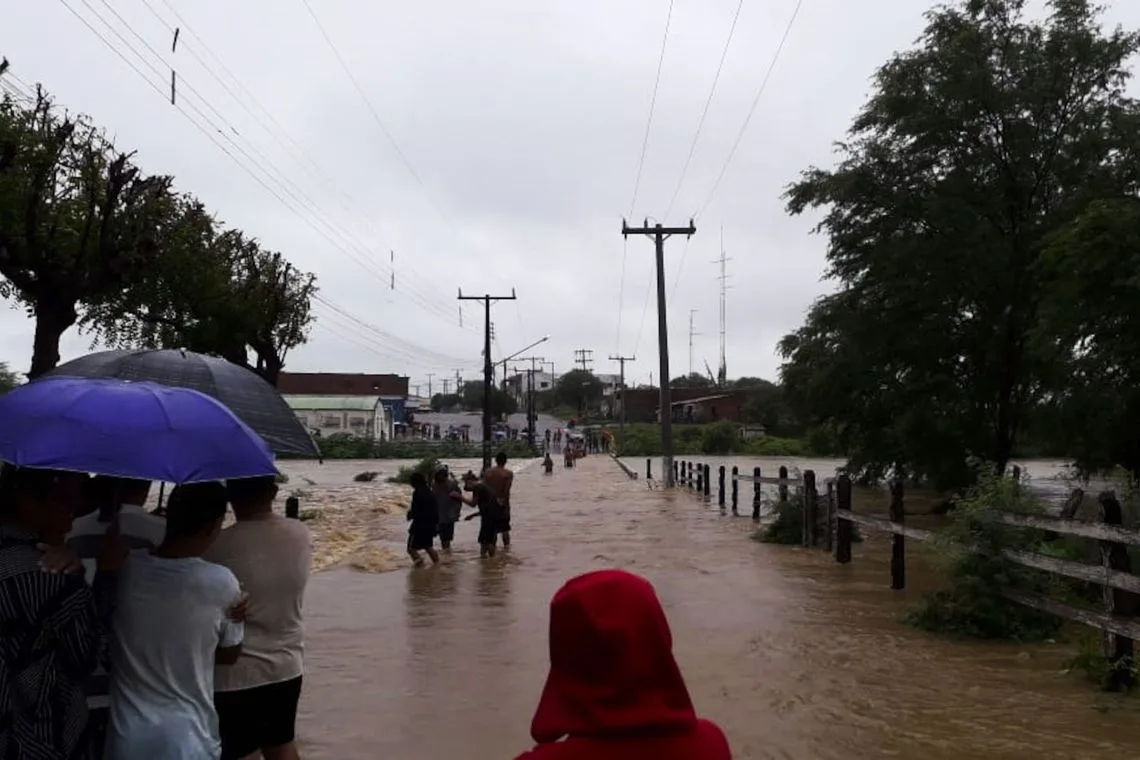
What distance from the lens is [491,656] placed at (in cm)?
945

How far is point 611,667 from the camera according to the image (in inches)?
82.4

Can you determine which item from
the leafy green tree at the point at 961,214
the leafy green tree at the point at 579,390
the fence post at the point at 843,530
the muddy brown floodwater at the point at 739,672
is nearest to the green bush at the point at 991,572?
the muddy brown floodwater at the point at 739,672

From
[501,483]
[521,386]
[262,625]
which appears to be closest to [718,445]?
[501,483]

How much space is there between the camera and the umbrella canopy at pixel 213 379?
16.5 feet

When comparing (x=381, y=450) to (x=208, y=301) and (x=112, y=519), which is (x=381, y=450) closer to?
(x=208, y=301)

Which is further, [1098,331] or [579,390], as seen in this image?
[579,390]

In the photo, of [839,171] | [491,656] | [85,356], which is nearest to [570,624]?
[85,356]

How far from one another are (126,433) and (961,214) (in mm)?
23209

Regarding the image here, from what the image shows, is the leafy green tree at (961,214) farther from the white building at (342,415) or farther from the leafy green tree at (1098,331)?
the white building at (342,415)

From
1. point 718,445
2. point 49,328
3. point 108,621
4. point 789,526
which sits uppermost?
point 49,328

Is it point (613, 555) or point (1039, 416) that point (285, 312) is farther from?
point (1039, 416)

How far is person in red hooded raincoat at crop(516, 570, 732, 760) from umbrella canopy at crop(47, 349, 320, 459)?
10.6ft

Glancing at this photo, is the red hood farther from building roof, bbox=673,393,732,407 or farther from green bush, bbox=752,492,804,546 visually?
building roof, bbox=673,393,732,407

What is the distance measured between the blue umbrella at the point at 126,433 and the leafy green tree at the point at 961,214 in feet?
72.9
